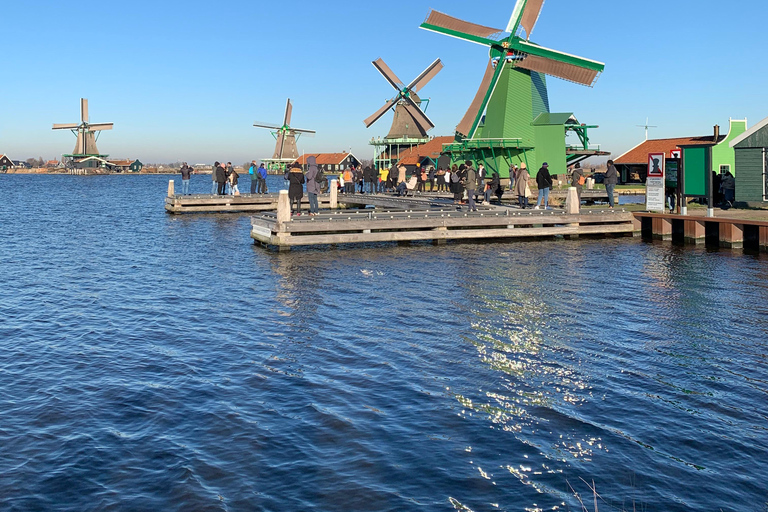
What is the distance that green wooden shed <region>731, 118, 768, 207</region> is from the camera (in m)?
30.7

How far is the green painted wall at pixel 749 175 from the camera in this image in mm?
30906

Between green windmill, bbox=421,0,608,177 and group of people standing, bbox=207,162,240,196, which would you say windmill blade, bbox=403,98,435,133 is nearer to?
green windmill, bbox=421,0,608,177

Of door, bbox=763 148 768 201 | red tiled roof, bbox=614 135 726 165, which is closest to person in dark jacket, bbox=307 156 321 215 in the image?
door, bbox=763 148 768 201

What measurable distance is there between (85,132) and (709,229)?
163812 mm

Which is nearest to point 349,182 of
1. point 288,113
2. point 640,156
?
point 640,156

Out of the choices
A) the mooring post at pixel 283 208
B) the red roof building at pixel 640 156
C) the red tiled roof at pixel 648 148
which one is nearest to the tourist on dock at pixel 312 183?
the mooring post at pixel 283 208

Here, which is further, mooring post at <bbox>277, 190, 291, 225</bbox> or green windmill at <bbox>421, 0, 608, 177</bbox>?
green windmill at <bbox>421, 0, 608, 177</bbox>

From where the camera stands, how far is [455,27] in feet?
190

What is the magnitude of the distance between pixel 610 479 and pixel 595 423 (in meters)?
1.59

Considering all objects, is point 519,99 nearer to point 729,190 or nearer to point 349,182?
point 349,182

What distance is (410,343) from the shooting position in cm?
1338

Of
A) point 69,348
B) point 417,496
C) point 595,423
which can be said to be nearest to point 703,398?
point 595,423

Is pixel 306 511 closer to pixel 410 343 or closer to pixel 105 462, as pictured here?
pixel 105 462

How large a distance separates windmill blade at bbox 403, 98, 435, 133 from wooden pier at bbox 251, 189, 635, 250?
58.5 meters
